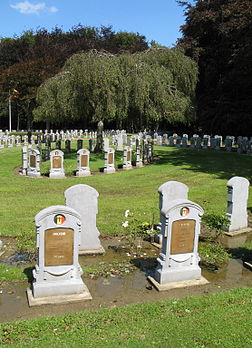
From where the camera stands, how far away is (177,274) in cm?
686

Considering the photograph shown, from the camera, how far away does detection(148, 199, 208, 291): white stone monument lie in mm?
6711

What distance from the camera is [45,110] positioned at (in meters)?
23.0

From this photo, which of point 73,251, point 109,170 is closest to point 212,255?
point 73,251

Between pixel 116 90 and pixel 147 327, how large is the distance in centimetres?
1699

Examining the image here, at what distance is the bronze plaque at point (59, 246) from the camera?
20.3ft

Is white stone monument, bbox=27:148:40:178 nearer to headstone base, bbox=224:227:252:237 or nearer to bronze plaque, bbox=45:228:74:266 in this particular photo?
headstone base, bbox=224:227:252:237

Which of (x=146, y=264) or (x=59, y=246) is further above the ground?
(x=59, y=246)

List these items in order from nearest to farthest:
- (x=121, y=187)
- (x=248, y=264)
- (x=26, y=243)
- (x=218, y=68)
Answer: (x=248, y=264), (x=26, y=243), (x=121, y=187), (x=218, y=68)

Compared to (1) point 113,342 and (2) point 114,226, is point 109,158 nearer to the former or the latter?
(2) point 114,226

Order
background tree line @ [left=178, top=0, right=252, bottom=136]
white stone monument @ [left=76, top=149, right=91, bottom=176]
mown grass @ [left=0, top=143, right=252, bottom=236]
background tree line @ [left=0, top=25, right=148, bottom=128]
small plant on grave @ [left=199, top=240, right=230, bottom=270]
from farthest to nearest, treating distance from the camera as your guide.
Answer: background tree line @ [left=0, top=25, right=148, bottom=128] < background tree line @ [left=178, top=0, right=252, bottom=136] < white stone monument @ [left=76, top=149, right=91, bottom=176] < mown grass @ [left=0, top=143, right=252, bottom=236] < small plant on grave @ [left=199, top=240, right=230, bottom=270]

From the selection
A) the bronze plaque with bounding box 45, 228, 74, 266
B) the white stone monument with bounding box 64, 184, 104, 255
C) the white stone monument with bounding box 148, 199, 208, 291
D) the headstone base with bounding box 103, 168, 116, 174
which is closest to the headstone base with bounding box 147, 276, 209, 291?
the white stone monument with bounding box 148, 199, 208, 291

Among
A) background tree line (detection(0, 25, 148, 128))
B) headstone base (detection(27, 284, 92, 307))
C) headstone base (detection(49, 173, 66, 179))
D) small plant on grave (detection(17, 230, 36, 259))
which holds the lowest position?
headstone base (detection(27, 284, 92, 307))

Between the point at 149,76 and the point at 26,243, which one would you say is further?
the point at 149,76

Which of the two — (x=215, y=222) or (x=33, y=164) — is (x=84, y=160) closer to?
(x=33, y=164)
